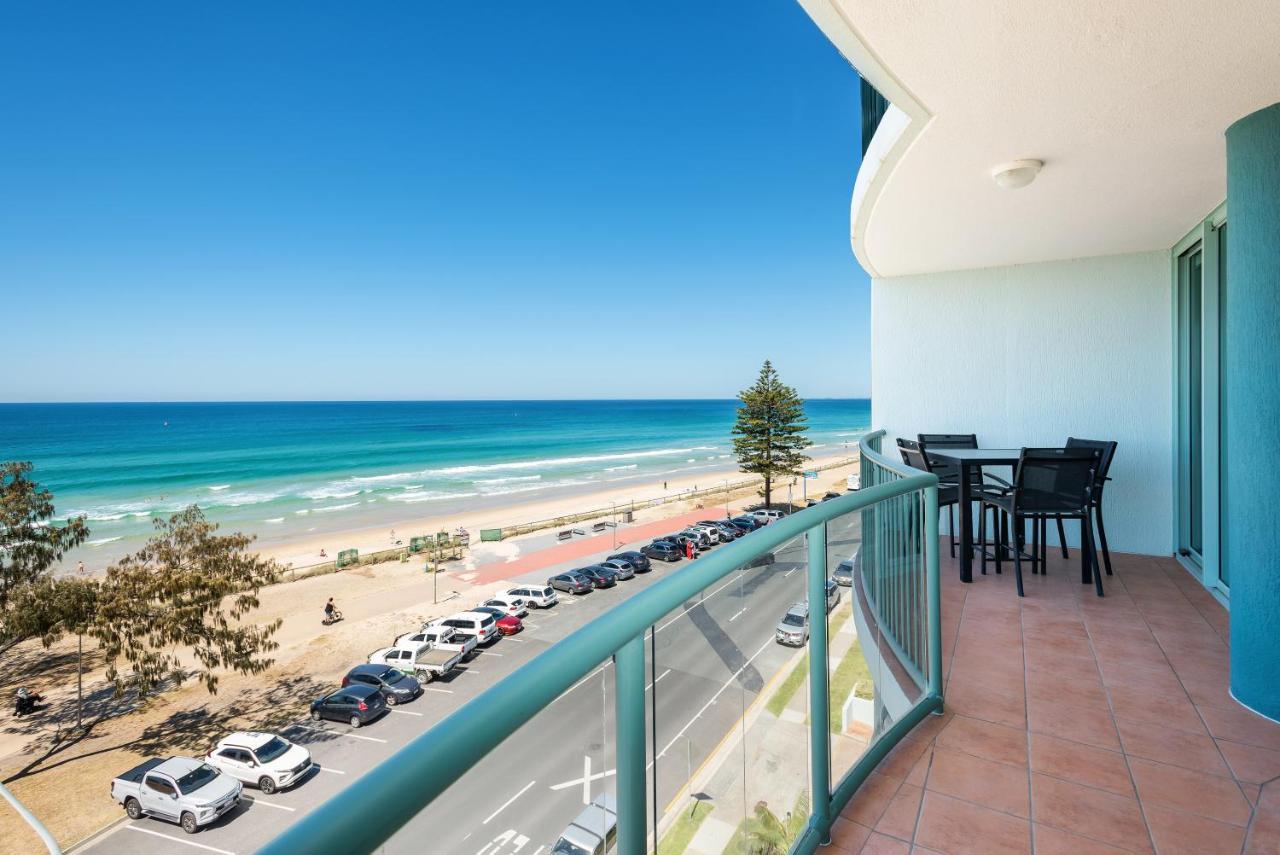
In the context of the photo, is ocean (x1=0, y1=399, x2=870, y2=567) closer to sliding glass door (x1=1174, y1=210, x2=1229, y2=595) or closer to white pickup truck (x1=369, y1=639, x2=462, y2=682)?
white pickup truck (x1=369, y1=639, x2=462, y2=682)

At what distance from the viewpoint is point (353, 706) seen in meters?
10.2

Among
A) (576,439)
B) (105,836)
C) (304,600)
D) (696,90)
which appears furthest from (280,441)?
(105,836)

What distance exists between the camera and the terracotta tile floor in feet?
5.33

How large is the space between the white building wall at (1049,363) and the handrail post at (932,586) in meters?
3.65

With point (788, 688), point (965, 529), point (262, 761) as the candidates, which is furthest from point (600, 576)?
point (788, 688)

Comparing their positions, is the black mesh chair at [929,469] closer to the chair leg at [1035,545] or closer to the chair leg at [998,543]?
the chair leg at [998,543]

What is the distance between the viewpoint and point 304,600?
628 inches

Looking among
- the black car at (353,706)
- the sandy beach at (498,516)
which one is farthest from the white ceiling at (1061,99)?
the sandy beach at (498,516)

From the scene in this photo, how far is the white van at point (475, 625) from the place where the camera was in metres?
12.4

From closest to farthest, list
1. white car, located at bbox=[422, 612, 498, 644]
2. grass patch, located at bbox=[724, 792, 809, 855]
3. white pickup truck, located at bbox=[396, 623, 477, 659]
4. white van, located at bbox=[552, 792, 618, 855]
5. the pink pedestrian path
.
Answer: white van, located at bbox=[552, 792, 618, 855] → grass patch, located at bbox=[724, 792, 809, 855] → white pickup truck, located at bbox=[396, 623, 477, 659] → white car, located at bbox=[422, 612, 498, 644] → the pink pedestrian path

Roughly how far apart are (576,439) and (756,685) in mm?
51313

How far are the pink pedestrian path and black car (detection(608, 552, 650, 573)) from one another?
2.03 m

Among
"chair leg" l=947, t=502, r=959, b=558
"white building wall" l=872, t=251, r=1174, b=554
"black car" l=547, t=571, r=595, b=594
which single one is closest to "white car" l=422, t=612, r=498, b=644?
"black car" l=547, t=571, r=595, b=594

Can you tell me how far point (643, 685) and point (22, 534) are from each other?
1692 centimetres
